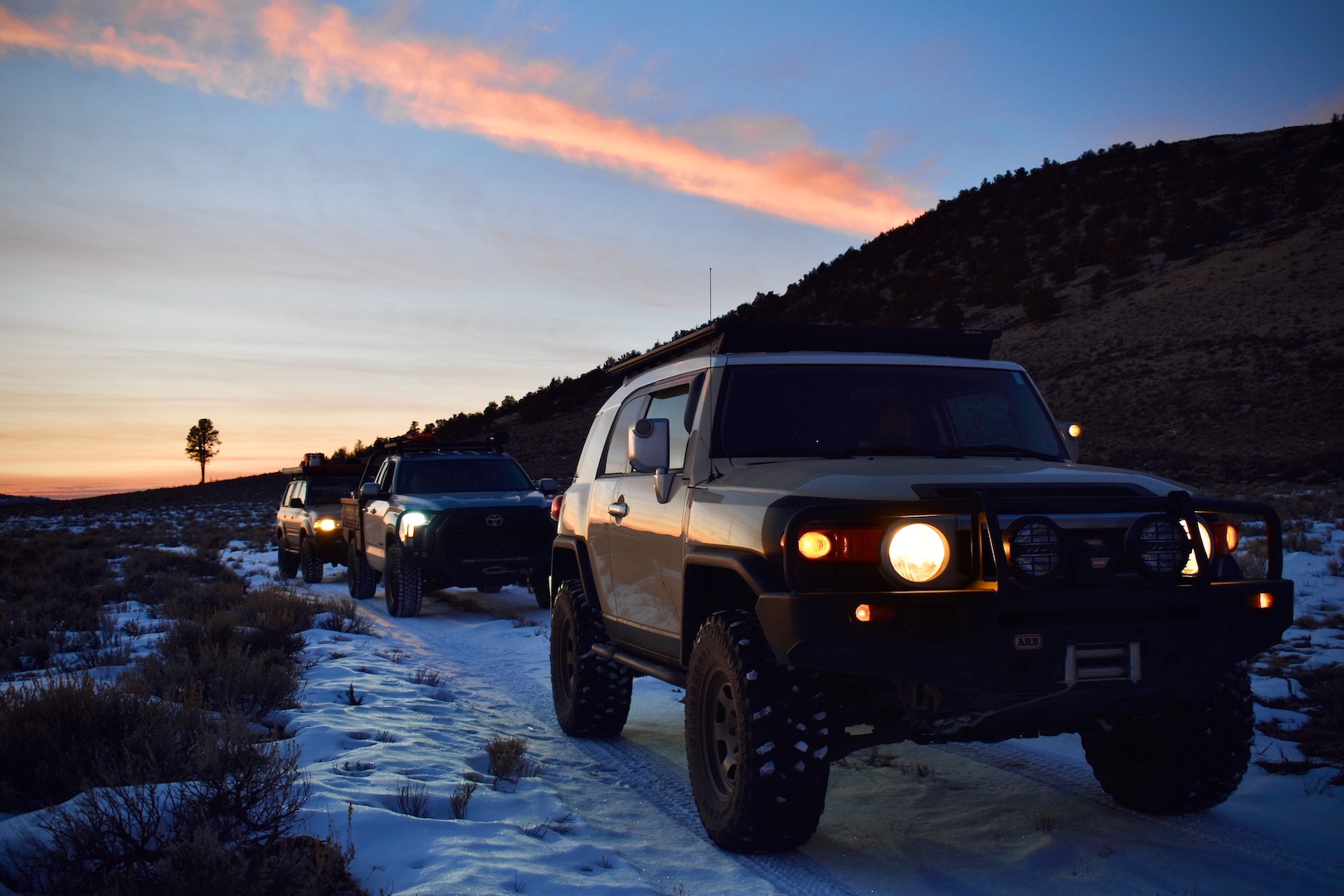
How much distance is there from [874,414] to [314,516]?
48.3 feet

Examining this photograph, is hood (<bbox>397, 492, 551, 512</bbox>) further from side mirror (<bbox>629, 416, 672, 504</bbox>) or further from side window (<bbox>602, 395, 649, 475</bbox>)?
side mirror (<bbox>629, 416, 672, 504</bbox>)

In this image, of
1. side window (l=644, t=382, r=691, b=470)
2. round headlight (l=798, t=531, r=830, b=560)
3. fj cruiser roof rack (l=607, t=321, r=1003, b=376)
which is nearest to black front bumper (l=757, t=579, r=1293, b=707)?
round headlight (l=798, t=531, r=830, b=560)

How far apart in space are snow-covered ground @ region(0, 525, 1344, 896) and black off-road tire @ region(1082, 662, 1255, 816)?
0.45ft

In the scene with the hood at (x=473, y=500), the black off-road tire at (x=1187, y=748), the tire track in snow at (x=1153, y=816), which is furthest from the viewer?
the hood at (x=473, y=500)

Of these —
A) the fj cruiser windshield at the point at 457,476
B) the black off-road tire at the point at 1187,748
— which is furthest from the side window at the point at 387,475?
the black off-road tire at the point at 1187,748

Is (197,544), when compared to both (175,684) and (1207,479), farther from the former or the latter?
(1207,479)

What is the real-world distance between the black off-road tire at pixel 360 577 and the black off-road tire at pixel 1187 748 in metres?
12.2

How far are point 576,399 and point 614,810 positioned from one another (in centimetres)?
5934

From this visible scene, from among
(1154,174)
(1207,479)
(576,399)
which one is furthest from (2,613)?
(1154,174)

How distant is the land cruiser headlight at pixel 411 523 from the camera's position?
13.1 m

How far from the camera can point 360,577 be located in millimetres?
15562

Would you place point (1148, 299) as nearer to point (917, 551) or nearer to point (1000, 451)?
point (1000, 451)

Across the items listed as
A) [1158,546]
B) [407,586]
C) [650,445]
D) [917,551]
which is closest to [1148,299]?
[407,586]

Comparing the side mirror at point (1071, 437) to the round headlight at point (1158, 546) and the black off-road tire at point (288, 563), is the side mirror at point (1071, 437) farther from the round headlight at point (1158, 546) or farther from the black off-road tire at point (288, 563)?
the black off-road tire at point (288, 563)
